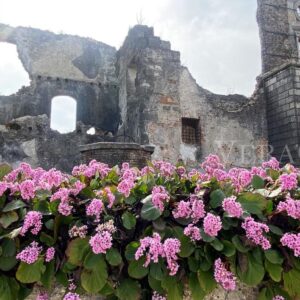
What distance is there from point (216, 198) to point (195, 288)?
0.56 m

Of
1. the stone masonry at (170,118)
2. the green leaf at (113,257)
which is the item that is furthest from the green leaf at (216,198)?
the stone masonry at (170,118)

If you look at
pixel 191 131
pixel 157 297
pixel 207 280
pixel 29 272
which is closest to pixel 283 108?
pixel 191 131

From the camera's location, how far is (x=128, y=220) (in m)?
2.61

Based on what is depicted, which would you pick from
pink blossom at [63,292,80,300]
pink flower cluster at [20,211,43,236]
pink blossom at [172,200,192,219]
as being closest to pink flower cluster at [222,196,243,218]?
pink blossom at [172,200,192,219]

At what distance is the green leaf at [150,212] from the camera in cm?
259

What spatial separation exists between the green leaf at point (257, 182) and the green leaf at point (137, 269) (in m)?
0.98

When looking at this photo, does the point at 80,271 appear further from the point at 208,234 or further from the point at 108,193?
the point at 208,234

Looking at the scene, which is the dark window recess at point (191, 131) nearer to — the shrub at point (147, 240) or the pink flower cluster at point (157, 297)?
the shrub at point (147, 240)

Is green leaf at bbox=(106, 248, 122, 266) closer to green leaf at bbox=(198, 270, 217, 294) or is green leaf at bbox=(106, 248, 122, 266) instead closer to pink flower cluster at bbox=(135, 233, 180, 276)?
pink flower cluster at bbox=(135, 233, 180, 276)

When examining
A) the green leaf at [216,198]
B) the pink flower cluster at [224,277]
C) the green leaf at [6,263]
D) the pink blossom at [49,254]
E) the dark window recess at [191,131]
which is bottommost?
the pink flower cluster at [224,277]

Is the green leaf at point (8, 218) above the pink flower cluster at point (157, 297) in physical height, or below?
above

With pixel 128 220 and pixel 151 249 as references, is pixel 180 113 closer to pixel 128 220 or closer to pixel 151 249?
pixel 128 220

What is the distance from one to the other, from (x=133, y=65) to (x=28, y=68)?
175 inches

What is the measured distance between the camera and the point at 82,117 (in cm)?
1755
